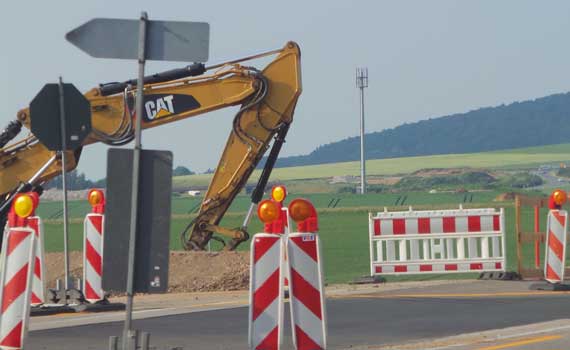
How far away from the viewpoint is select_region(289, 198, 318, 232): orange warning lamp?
11.7 meters

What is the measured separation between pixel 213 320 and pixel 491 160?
142 meters

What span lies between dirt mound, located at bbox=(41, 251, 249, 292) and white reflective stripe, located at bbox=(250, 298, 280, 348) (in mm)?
11769

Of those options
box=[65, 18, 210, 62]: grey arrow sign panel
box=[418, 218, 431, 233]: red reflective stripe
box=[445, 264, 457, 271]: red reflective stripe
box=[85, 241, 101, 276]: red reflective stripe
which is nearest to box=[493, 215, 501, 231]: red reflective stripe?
box=[445, 264, 457, 271]: red reflective stripe

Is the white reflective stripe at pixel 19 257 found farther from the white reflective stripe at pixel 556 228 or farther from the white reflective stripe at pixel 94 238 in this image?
the white reflective stripe at pixel 556 228

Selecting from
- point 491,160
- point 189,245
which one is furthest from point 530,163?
point 189,245

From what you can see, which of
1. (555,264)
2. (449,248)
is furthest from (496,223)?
(555,264)

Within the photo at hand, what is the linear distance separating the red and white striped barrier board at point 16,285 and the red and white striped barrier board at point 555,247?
1014 centimetres

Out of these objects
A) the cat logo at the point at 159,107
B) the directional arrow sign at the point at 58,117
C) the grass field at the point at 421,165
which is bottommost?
the directional arrow sign at the point at 58,117

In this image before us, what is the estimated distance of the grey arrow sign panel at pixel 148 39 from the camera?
Answer: 1057cm

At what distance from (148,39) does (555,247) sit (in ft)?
36.2

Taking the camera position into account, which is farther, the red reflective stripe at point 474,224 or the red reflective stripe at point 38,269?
the red reflective stripe at point 474,224

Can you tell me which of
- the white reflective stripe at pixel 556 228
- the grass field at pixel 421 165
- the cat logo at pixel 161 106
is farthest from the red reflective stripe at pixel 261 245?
the grass field at pixel 421 165

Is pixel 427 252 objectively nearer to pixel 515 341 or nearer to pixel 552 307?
pixel 552 307

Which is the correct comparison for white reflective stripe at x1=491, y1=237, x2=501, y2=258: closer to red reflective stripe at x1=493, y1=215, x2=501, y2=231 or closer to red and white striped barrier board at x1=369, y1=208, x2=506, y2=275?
red and white striped barrier board at x1=369, y1=208, x2=506, y2=275
